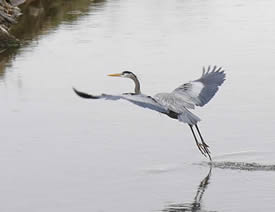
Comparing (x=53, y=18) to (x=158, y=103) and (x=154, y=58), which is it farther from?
(x=158, y=103)

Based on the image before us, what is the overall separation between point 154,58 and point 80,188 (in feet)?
29.6

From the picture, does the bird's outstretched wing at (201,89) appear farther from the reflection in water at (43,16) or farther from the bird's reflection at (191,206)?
the reflection in water at (43,16)

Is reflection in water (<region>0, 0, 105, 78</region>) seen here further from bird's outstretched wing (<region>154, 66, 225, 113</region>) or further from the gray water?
bird's outstretched wing (<region>154, 66, 225, 113</region>)

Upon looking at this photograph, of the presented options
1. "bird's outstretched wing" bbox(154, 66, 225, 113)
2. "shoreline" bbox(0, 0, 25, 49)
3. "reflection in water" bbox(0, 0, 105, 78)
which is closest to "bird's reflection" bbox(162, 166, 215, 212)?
"bird's outstretched wing" bbox(154, 66, 225, 113)

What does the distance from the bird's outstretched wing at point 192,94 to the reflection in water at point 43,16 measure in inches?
346

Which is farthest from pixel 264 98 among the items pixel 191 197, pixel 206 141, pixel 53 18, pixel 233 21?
pixel 53 18

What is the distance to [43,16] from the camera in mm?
26891

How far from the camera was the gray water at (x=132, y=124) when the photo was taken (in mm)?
9805

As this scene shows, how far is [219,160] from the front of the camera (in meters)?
11.1

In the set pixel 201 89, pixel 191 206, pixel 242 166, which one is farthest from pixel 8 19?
pixel 191 206

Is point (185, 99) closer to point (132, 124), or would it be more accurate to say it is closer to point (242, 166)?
point (242, 166)

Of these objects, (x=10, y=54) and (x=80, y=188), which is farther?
(x=10, y=54)

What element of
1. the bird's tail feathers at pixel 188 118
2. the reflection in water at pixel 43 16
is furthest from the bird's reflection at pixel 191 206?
the reflection in water at pixel 43 16

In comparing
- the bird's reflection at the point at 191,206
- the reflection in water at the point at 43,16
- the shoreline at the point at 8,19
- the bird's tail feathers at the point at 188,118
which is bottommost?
the reflection in water at the point at 43,16
